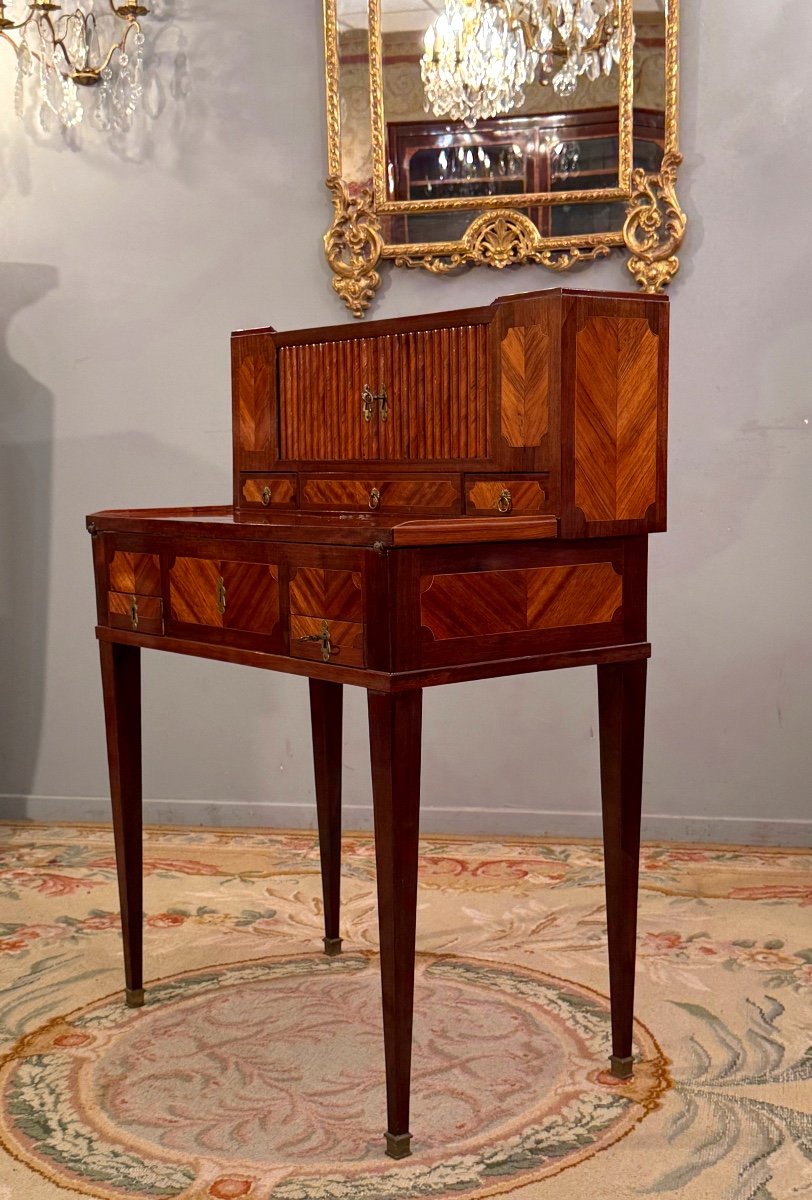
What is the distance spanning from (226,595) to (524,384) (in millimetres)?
751

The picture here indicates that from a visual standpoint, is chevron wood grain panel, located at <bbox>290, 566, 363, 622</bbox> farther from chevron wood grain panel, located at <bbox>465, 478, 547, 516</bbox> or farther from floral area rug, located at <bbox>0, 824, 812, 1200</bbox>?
floral area rug, located at <bbox>0, 824, 812, 1200</bbox>

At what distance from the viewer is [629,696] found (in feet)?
8.75

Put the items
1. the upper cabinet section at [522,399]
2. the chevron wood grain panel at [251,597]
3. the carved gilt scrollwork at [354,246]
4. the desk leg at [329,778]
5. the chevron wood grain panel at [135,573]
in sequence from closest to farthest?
the upper cabinet section at [522,399] < the chevron wood grain panel at [251,597] < the chevron wood grain panel at [135,573] < the desk leg at [329,778] < the carved gilt scrollwork at [354,246]

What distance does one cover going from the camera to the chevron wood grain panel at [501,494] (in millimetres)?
2496

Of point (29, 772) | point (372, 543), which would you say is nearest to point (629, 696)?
point (372, 543)

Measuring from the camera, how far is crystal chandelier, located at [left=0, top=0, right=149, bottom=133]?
14.8ft

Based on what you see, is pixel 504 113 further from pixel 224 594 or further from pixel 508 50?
pixel 224 594

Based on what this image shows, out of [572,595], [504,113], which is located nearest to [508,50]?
[504,113]

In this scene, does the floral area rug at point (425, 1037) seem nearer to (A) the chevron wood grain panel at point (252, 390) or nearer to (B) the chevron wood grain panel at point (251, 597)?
(B) the chevron wood grain panel at point (251, 597)

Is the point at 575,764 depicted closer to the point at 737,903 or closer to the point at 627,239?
the point at 737,903

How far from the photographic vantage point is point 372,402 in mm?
2859

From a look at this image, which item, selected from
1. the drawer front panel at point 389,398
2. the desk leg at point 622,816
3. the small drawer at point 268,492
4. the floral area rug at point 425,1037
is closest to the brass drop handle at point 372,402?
the drawer front panel at point 389,398

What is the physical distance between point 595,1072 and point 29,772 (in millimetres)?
2801

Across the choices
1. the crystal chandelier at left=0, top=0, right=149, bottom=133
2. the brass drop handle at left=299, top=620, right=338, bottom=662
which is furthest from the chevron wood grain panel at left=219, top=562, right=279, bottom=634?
the crystal chandelier at left=0, top=0, right=149, bottom=133
